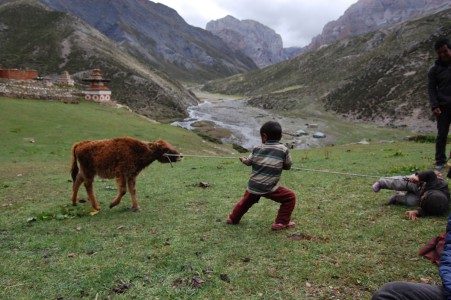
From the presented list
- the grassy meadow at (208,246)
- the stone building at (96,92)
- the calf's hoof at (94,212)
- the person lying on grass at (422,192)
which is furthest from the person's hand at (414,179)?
the stone building at (96,92)

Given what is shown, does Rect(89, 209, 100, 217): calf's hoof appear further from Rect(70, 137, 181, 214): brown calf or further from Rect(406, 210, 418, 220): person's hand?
Rect(406, 210, 418, 220): person's hand

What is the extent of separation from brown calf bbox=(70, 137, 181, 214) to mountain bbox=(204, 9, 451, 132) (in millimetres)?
61084

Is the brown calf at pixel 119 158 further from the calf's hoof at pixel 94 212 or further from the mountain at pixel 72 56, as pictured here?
the mountain at pixel 72 56

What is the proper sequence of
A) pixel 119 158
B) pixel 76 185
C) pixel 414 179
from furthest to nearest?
pixel 76 185 < pixel 119 158 < pixel 414 179

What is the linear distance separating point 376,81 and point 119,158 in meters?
92.3

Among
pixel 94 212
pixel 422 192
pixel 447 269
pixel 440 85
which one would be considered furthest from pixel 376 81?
pixel 447 269

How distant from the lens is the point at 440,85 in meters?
10.1

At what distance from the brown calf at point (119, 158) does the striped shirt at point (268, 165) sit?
9.37ft

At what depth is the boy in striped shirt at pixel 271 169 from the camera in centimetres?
757

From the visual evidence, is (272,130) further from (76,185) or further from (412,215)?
(76,185)

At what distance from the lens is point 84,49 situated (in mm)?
102875

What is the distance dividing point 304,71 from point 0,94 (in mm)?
125708

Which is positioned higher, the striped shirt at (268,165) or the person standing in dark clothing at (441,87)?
the person standing in dark clothing at (441,87)

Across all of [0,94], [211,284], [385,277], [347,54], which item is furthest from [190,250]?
[347,54]
